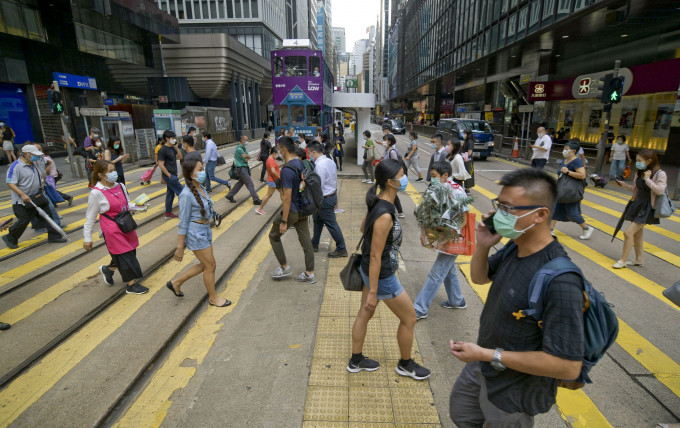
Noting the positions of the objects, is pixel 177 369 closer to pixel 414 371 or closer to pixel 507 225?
pixel 414 371

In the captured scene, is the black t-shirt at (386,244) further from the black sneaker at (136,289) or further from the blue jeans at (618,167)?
the blue jeans at (618,167)

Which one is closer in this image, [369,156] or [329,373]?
[329,373]

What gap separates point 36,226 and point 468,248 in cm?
789

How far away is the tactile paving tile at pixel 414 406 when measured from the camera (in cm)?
279

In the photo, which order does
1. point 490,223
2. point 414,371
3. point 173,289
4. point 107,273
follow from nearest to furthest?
point 490,223 < point 414,371 < point 173,289 < point 107,273

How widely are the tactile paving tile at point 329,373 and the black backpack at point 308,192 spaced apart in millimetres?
2063

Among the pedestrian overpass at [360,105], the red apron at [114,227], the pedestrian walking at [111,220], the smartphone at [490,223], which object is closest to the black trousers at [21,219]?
the pedestrian walking at [111,220]

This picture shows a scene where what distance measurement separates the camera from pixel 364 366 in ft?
10.8

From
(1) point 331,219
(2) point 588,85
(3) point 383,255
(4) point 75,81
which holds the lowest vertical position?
(1) point 331,219

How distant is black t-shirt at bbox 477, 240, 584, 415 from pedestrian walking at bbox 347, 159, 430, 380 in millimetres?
1000

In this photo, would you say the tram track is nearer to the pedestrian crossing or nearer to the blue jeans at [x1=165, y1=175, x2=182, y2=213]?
the pedestrian crossing

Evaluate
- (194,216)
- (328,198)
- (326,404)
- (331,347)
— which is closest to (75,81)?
(328,198)

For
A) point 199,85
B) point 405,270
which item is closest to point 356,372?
point 405,270

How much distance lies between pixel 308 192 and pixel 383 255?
2265 millimetres
